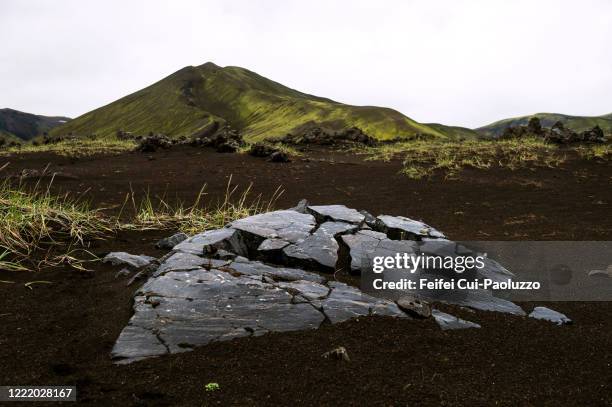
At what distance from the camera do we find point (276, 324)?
314cm

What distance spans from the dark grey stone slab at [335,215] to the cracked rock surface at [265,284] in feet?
0.11

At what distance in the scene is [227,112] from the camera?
214 ft

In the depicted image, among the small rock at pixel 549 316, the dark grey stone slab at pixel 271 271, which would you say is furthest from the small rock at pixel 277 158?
the small rock at pixel 549 316

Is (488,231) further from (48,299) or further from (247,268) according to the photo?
(48,299)

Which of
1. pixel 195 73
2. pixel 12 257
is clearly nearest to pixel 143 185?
pixel 12 257

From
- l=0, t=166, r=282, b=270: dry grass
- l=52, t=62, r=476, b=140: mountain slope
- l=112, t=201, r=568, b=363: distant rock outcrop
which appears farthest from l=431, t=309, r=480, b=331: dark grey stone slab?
l=52, t=62, r=476, b=140: mountain slope

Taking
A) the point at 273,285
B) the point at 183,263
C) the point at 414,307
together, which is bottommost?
the point at 414,307

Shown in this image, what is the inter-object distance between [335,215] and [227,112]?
62772 mm

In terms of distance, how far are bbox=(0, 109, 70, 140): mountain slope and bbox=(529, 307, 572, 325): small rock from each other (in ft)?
414

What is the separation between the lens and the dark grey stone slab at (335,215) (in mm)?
5195

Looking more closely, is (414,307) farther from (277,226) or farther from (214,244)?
(214,244)

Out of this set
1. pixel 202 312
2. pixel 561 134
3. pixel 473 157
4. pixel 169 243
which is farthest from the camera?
pixel 561 134

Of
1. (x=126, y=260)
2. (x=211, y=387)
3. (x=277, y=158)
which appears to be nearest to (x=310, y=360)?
(x=211, y=387)

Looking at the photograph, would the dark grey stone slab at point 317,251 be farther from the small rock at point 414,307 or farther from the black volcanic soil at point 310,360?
the black volcanic soil at point 310,360
